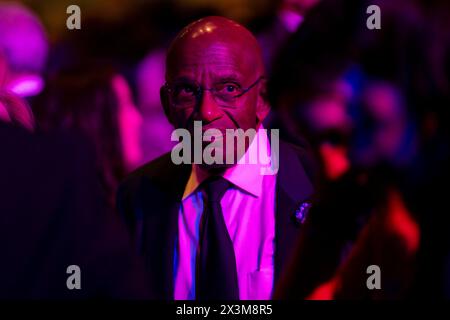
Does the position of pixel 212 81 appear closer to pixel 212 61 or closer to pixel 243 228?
pixel 212 61

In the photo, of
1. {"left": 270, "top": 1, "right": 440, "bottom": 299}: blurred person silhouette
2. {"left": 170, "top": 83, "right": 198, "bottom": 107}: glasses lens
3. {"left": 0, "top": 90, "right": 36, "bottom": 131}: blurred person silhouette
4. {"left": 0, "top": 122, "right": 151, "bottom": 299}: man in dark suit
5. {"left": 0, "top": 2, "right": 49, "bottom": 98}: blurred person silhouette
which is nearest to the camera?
{"left": 0, "top": 122, "right": 151, "bottom": 299}: man in dark suit

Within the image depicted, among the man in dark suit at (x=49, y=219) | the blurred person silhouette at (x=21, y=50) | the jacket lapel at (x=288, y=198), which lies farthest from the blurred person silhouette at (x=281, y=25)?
the man in dark suit at (x=49, y=219)

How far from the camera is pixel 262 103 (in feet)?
5.22

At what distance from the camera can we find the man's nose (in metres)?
1.50

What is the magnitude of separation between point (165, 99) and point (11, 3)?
938 millimetres

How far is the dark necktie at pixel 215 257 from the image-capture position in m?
1.46

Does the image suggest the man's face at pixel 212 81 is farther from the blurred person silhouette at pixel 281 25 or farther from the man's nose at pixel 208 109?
the blurred person silhouette at pixel 281 25

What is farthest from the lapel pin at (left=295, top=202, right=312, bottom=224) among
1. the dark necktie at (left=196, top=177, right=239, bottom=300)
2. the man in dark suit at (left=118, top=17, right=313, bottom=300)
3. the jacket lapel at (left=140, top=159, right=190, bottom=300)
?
the jacket lapel at (left=140, top=159, right=190, bottom=300)

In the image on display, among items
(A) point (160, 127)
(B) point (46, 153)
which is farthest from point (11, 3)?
(B) point (46, 153)

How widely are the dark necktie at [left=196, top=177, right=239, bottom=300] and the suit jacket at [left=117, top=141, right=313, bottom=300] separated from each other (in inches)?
2.6

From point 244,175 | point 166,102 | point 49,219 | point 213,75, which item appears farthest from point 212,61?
point 49,219

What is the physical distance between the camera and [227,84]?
152 centimetres

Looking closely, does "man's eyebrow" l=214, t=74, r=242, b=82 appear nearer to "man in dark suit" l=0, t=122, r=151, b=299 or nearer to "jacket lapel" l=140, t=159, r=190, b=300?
"jacket lapel" l=140, t=159, r=190, b=300
